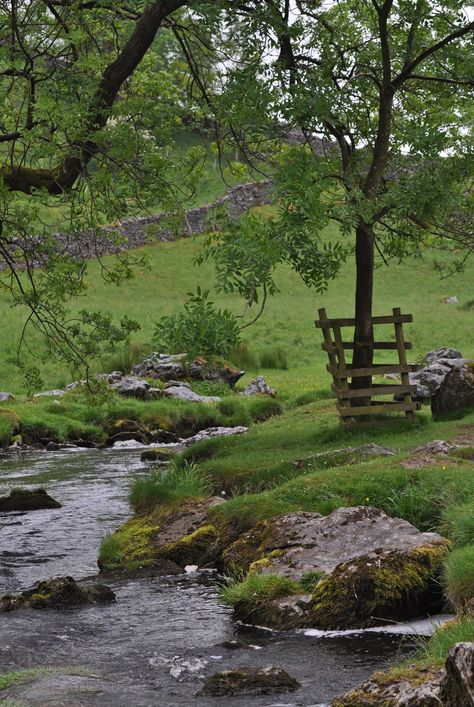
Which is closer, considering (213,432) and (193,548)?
(193,548)

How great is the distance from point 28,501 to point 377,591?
30.5 feet

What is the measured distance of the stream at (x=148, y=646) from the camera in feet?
28.5

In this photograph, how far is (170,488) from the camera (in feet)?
57.7

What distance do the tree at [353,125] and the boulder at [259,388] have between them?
10.5 meters

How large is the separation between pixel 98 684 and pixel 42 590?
3473 mm

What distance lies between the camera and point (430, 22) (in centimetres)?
2112

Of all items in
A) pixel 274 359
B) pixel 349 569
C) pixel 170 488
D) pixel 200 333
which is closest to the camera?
pixel 349 569

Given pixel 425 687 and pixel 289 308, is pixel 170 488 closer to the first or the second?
pixel 425 687

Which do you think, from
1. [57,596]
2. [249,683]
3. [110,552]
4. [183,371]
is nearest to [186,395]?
[183,371]

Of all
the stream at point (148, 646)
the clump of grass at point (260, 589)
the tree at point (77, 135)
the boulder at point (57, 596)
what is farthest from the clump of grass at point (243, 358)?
the clump of grass at point (260, 589)

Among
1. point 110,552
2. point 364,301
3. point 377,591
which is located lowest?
point 110,552

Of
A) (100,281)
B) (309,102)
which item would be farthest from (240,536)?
(100,281)

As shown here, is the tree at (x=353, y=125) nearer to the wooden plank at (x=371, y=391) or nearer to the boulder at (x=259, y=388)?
the wooden plank at (x=371, y=391)

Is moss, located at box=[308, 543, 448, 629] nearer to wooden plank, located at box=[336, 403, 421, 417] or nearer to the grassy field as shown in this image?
wooden plank, located at box=[336, 403, 421, 417]
